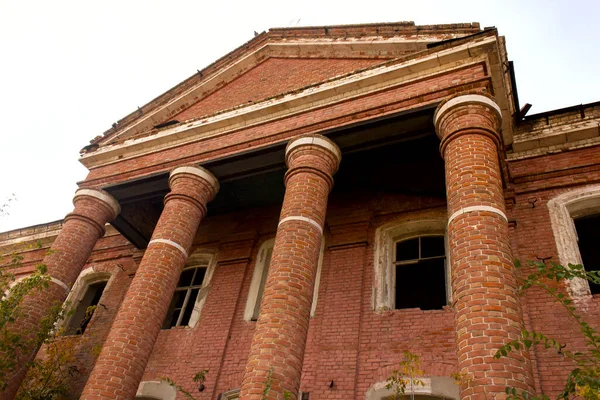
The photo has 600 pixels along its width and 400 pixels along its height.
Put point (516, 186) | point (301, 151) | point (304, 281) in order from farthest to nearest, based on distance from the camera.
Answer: point (516, 186) < point (301, 151) < point (304, 281)

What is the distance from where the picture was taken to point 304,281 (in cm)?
703

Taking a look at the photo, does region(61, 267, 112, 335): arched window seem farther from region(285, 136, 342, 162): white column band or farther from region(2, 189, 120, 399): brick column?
region(285, 136, 342, 162): white column band

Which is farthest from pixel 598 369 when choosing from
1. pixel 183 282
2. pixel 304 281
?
pixel 183 282

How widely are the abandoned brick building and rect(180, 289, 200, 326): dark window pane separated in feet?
0.15

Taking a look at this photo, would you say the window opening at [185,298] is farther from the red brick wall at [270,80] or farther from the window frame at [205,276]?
the red brick wall at [270,80]

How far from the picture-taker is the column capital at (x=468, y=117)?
7238mm

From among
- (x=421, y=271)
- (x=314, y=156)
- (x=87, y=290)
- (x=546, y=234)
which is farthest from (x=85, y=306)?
(x=546, y=234)

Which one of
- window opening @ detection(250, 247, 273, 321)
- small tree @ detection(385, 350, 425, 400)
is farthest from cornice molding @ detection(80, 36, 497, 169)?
small tree @ detection(385, 350, 425, 400)

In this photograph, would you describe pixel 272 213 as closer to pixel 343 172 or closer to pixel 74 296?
pixel 343 172

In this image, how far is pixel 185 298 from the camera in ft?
36.8

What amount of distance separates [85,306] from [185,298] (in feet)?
12.6

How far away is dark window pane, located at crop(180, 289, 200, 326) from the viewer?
36.2 ft

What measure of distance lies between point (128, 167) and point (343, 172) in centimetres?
519

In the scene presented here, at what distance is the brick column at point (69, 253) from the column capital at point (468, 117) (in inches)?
298
